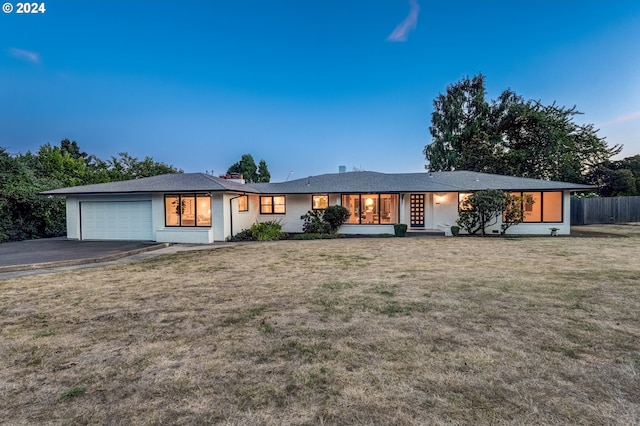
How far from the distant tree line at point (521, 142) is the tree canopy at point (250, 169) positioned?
2323 cm

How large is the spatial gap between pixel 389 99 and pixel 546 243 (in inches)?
577

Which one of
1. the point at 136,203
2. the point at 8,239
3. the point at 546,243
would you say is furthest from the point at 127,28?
the point at 546,243

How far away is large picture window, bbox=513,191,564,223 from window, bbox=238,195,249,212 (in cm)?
1379

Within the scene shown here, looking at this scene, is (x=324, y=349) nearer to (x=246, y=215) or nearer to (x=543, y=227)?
(x=246, y=215)

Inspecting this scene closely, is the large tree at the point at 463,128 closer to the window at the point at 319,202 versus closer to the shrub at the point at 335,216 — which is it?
the window at the point at 319,202

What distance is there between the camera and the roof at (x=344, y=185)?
44.8 ft

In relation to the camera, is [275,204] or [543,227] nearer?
[543,227]

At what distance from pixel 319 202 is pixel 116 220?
32.2ft

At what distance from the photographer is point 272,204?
692 inches

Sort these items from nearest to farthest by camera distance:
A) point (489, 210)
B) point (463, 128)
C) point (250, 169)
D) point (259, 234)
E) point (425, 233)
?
1. point (489, 210)
2. point (259, 234)
3. point (425, 233)
4. point (463, 128)
5. point (250, 169)

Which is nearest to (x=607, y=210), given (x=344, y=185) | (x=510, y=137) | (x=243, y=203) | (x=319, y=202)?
(x=510, y=137)

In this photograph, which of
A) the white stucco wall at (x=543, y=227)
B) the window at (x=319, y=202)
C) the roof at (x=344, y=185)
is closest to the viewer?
the roof at (x=344, y=185)

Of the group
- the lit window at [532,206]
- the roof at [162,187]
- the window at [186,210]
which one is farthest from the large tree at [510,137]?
the window at [186,210]

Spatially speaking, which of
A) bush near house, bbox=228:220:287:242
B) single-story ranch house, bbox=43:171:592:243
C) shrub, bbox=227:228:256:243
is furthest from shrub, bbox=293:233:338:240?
shrub, bbox=227:228:256:243
